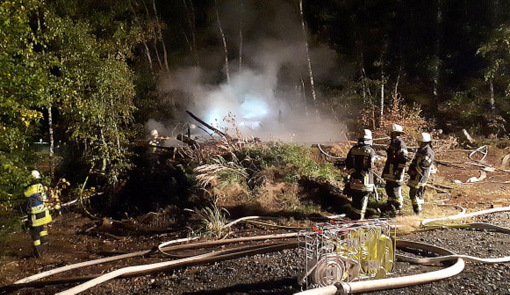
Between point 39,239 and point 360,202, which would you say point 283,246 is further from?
point 39,239

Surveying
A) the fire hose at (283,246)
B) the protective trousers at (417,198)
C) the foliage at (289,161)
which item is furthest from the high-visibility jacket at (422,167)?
the foliage at (289,161)

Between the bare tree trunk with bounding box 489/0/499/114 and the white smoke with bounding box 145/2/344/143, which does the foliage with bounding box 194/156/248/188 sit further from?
the bare tree trunk with bounding box 489/0/499/114

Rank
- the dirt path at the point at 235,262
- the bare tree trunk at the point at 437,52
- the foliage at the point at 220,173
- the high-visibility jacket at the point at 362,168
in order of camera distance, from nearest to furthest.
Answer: the dirt path at the point at 235,262
the high-visibility jacket at the point at 362,168
the foliage at the point at 220,173
the bare tree trunk at the point at 437,52

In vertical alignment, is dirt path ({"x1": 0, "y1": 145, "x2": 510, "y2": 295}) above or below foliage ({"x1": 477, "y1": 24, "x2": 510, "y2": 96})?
below

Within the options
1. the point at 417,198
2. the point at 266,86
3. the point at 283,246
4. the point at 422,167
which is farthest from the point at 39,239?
the point at 266,86

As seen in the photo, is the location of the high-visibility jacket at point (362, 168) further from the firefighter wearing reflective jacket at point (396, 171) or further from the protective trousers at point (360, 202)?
the firefighter wearing reflective jacket at point (396, 171)

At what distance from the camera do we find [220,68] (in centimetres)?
2212

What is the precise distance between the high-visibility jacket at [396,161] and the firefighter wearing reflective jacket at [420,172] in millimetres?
292

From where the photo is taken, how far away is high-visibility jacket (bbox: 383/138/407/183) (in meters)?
7.09

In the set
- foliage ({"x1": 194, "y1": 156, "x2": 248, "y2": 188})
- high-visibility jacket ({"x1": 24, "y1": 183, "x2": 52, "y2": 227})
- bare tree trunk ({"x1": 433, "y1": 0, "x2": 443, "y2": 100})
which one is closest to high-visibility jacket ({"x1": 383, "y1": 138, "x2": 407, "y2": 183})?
foliage ({"x1": 194, "y1": 156, "x2": 248, "y2": 188})

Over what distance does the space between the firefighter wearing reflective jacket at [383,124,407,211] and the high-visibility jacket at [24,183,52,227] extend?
6839 millimetres

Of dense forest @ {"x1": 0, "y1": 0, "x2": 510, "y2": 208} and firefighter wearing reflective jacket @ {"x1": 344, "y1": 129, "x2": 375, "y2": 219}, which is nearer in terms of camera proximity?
firefighter wearing reflective jacket @ {"x1": 344, "y1": 129, "x2": 375, "y2": 219}

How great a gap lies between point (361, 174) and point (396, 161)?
39.9 inches

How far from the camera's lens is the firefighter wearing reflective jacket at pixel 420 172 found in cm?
709
